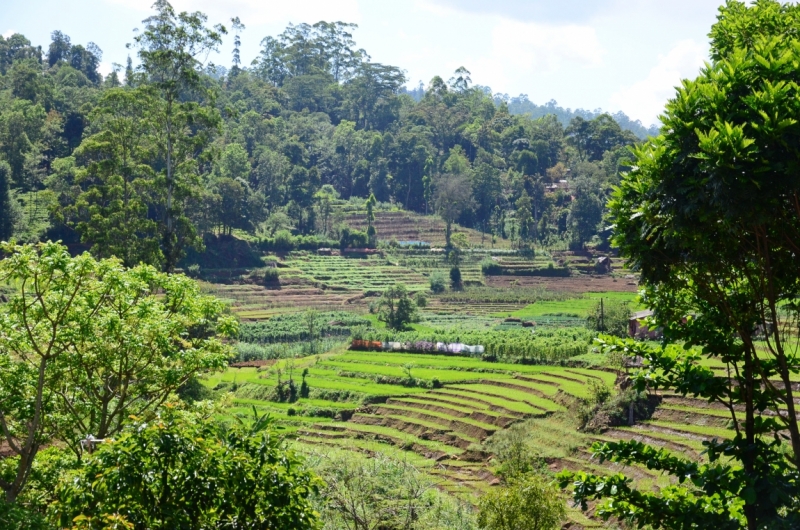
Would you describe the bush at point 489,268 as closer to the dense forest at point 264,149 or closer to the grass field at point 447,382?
the grass field at point 447,382

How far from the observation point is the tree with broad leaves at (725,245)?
5738 mm

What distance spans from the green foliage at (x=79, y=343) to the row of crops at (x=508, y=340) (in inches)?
1003

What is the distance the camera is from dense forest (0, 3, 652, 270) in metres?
29.2

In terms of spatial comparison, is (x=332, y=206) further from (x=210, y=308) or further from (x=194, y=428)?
(x=194, y=428)

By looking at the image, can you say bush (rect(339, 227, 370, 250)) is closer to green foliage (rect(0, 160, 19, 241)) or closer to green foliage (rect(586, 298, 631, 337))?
green foliage (rect(0, 160, 19, 241))

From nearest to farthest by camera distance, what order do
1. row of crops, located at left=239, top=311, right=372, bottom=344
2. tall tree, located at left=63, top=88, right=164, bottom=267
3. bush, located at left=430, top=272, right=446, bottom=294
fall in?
tall tree, located at left=63, top=88, right=164, bottom=267 < row of crops, located at left=239, top=311, right=372, bottom=344 < bush, located at left=430, top=272, right=446, bottom=294

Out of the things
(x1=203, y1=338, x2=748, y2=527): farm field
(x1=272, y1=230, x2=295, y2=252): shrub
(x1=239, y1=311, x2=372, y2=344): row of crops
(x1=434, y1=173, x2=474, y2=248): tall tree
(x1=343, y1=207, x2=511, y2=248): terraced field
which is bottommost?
(x1=203, y1=338, x2=748, y2=527): farm field

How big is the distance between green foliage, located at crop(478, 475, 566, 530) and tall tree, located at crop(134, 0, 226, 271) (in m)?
17.3

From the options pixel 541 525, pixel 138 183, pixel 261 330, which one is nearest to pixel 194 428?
pixel 541 525

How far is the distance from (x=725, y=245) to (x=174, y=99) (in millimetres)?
26478

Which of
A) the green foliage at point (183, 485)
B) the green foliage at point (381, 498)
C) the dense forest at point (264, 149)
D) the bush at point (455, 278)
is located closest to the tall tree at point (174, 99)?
the dense forest at point (264, 149)

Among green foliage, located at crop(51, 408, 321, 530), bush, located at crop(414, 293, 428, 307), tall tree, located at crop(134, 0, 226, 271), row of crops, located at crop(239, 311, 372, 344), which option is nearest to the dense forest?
tall tree, located at crop(134, 0, 226, 271)

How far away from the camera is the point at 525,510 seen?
14.9 m

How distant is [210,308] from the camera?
40.8 ft
